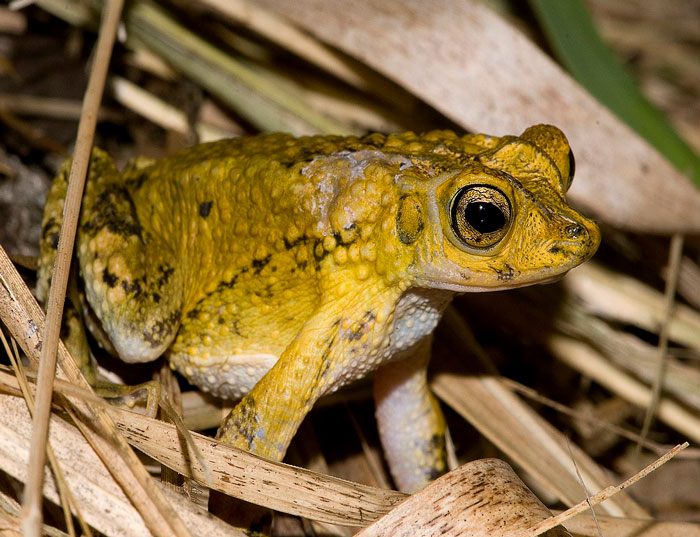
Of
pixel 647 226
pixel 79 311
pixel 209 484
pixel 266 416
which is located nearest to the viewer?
pixel 209 484

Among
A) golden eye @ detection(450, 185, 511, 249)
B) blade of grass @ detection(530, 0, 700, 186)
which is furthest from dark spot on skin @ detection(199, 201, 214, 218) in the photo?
blade of grass @ detection(530, 0, 700, 186)

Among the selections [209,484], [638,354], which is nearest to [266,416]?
[209,484]

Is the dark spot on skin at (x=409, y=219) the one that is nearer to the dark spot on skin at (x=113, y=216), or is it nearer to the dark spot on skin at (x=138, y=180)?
the dark spot on skin at (x=113, y=216)

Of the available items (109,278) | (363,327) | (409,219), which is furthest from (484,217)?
(109,278)

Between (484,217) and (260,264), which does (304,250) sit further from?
(484,217)

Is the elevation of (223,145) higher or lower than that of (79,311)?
higher

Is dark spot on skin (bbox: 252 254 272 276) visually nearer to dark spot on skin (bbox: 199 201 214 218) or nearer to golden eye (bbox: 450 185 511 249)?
dark spot on skin (bbox: 199 201 214 218)

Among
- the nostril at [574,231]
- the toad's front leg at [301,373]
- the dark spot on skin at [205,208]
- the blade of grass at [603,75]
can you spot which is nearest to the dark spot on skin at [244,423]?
the toad's front leg at [301,373]

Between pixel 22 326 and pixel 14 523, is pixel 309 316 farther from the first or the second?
pixel 14 523
